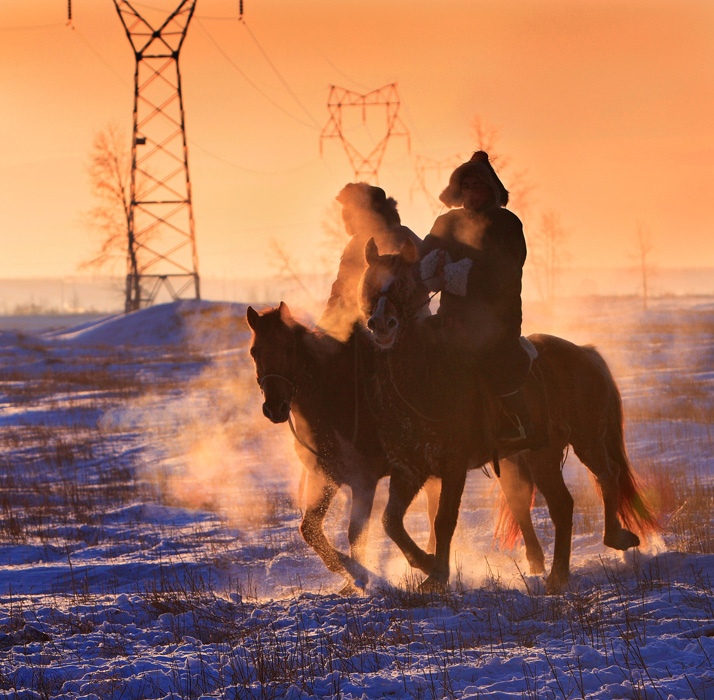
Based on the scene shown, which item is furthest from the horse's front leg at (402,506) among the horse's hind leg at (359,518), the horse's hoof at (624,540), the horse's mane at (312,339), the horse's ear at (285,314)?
the horse's hoof at (624,540)

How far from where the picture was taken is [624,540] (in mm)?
7215

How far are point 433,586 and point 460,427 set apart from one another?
1.06m

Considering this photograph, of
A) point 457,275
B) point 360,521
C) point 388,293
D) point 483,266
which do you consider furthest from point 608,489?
point 388,293

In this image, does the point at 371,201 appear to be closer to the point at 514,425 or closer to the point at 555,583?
the point at 514,425

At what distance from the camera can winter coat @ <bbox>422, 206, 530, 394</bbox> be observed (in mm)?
6082

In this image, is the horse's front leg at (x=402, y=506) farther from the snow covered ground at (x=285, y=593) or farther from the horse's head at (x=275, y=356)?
the horse's head at (x=275, y=356)

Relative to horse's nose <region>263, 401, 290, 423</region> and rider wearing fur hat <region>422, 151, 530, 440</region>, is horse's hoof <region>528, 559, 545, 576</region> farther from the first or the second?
horse's nose <region>263, 401, 290, 423</region>

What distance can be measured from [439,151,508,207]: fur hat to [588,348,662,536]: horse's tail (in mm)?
1967

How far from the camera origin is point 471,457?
250 inches

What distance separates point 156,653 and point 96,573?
9.90 feet

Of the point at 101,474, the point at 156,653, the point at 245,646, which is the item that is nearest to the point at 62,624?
the point at 156,653

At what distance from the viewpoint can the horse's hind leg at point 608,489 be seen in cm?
723

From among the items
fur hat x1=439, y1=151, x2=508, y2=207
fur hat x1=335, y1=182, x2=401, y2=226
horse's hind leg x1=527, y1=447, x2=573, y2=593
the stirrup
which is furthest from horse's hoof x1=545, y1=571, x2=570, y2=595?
fur hat x1=335, y1=182, x2=401, y2=226

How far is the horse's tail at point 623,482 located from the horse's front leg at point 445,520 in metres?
1.92
